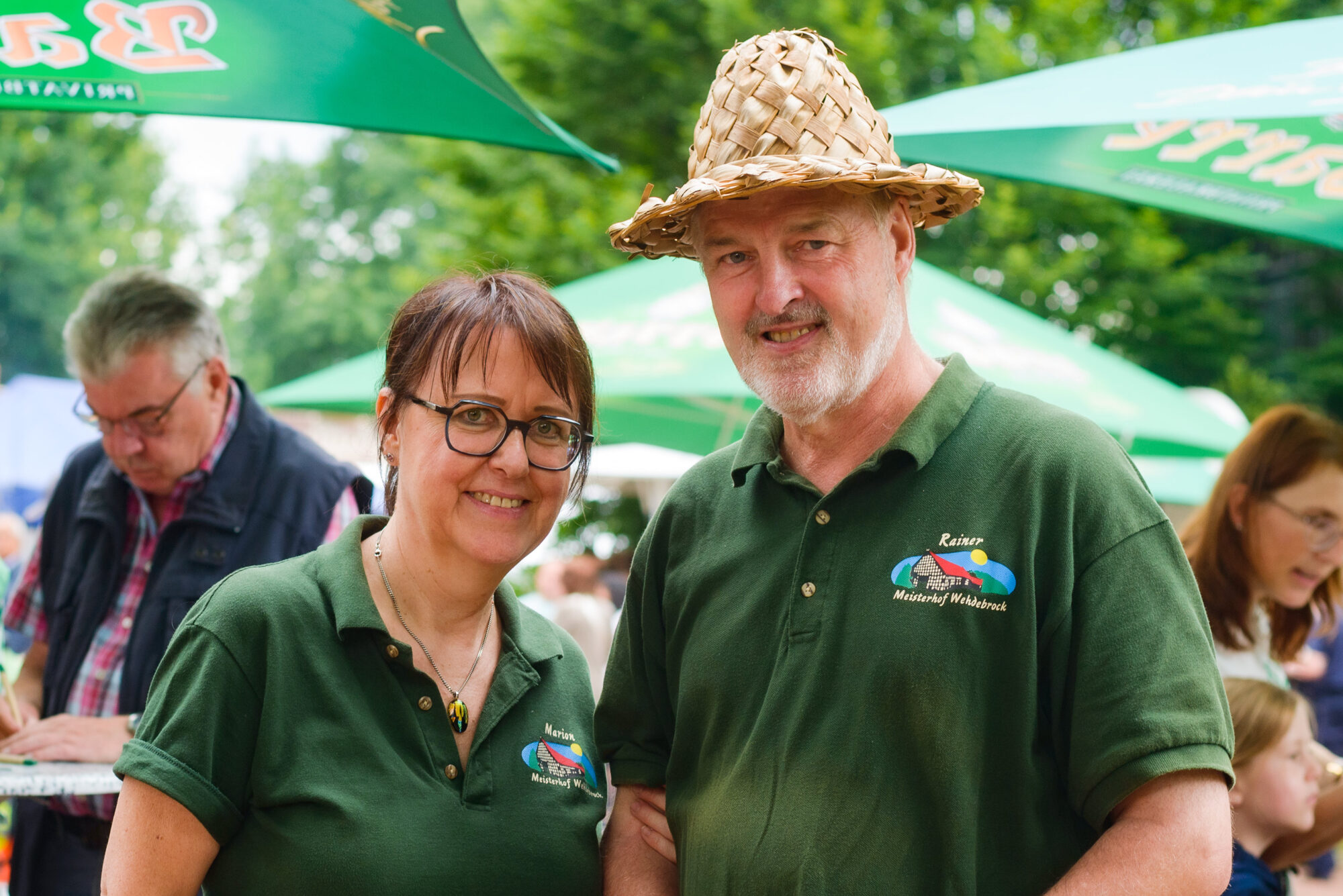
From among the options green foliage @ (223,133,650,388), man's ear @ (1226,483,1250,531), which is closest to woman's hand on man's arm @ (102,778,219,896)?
man's ear @ (1226,483,1250,531)

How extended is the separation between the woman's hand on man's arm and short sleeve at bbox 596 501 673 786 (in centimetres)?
84

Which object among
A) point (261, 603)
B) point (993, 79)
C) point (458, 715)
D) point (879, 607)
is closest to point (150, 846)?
point (261, 603)

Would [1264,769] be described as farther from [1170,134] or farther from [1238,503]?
[1170,134]

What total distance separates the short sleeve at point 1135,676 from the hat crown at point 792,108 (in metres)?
0.87

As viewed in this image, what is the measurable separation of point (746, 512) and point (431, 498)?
0.62 m

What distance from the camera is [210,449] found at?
362 cm

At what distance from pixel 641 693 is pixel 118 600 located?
1.85 meters

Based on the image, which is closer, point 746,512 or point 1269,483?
point 746,512

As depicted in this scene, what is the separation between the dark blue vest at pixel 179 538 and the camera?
3.37m

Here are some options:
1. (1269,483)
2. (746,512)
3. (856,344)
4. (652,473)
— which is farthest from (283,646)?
(652,473)

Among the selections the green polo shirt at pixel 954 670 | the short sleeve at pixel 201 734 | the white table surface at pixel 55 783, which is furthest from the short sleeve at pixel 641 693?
the white table surface at pixel 55 783

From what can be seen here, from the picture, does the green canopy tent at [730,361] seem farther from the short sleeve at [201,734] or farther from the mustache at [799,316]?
the short sleeve at [201,734]

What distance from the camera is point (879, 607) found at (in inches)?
80.4

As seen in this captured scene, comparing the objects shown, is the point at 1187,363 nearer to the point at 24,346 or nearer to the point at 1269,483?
the point at 1269,483
